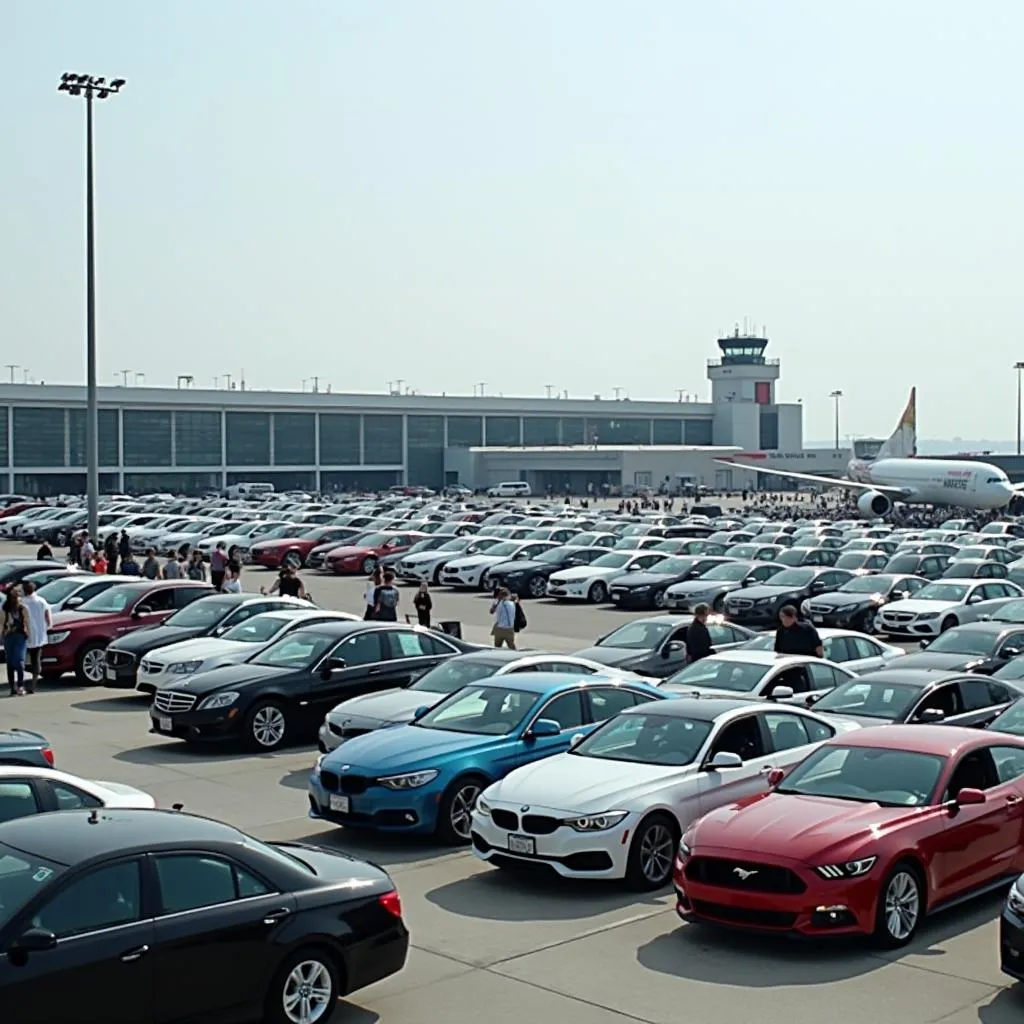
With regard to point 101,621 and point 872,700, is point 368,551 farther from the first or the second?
point 872,700

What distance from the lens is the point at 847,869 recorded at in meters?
9.69

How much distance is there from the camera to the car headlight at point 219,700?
16.9 metres

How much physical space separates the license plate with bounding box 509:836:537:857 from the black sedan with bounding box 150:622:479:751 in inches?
245

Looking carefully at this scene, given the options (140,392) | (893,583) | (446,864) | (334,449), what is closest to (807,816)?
(446,864)

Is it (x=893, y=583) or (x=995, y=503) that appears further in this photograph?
(x=995, y=503)

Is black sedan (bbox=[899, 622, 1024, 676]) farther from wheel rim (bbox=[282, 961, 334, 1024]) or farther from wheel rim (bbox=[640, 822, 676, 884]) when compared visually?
wheel rim (bbox=[282, 961, 334, 1024])

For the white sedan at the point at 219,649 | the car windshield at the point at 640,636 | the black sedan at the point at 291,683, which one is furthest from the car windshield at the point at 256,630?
the car windshield at the point at 640,636

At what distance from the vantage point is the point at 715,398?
465ft

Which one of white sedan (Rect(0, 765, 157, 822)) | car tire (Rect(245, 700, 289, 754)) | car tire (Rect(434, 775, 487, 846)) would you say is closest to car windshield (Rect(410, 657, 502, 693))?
car tire (Rect(245, 700, 289, 754))

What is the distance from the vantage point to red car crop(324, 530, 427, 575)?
4400 centimetres

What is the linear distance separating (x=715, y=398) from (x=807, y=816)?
133 m

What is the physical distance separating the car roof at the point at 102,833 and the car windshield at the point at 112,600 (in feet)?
50.1

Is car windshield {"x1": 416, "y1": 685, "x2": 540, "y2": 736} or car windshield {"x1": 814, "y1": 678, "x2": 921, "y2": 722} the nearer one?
car windshield {"x1": 416, "y1": 685, "x2": 540, "y2": 736}

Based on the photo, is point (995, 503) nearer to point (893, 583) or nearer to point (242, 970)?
point (893, 583)
